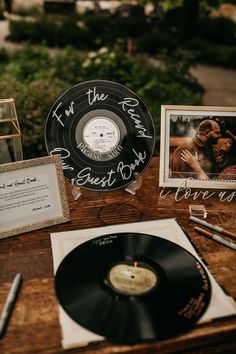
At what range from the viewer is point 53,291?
750 millimetres

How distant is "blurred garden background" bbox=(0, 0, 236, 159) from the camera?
2684mm

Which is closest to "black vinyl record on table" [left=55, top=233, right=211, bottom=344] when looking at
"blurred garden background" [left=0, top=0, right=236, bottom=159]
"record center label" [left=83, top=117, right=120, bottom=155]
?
"record center label" [left=83, top=117, right=120, bottom=155]

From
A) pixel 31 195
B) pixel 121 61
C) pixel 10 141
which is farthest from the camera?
pixel 121 61

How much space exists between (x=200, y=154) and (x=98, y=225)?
0.39 m

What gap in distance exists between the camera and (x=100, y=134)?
40.6 inches

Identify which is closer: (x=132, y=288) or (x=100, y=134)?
(x=132, y=288)

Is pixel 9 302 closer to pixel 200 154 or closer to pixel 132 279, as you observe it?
pixel 132 279

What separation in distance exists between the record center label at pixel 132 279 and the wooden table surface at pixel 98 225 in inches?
4.2

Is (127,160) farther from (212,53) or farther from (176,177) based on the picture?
(212,53)

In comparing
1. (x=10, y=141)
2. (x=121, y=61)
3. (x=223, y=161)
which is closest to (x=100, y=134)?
(x=10, y=141)

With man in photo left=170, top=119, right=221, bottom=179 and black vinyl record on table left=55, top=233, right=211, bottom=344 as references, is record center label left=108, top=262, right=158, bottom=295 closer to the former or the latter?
black vinyl record on table left=55, top=233, right=211, bottom=344

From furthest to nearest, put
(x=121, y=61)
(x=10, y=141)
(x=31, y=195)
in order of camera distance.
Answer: (x=121, y=61) → (x=10, y=141) → (x=31, y=195)

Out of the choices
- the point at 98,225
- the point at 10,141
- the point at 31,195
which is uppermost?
the point at 10,141

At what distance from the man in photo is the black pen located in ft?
1.89
